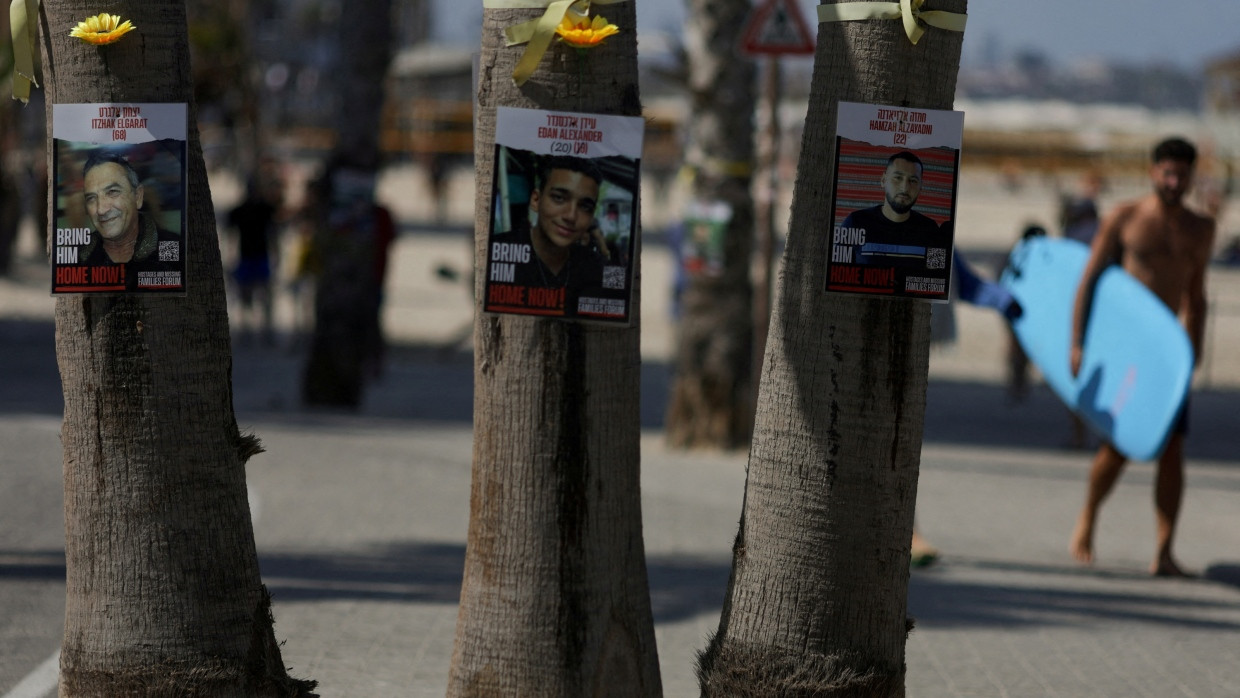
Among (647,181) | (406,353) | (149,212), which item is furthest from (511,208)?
(647,181)

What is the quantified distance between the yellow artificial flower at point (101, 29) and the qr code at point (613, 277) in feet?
4.50

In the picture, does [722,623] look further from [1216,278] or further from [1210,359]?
[1216,278]

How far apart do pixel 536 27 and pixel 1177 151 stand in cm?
471

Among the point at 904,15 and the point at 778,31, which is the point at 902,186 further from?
the point at 778,31

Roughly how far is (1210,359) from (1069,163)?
58.2 meters

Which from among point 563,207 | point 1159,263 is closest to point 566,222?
point 563,207

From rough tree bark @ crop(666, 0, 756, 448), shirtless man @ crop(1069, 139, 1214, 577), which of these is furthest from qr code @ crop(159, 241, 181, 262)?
rough tree bark @ crop(666, 0, 756, 448)

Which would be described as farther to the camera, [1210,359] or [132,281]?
[1210,359]

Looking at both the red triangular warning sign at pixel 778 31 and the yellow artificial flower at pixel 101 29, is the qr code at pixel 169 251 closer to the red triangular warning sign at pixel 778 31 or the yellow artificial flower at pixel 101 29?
the yellow artificial flower at pixel 101 29

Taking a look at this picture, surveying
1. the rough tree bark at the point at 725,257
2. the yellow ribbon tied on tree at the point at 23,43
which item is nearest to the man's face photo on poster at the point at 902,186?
the yellow ribbon tied on tree at the point at 23,43

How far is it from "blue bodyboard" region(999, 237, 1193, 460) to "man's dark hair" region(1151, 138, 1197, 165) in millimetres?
661

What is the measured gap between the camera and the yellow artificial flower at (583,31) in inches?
151

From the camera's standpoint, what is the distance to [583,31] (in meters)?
3.84

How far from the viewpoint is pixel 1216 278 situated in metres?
28.2
